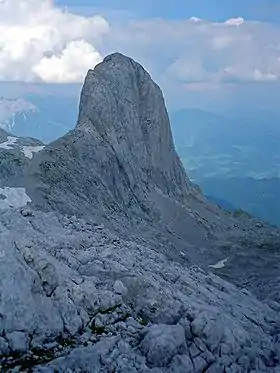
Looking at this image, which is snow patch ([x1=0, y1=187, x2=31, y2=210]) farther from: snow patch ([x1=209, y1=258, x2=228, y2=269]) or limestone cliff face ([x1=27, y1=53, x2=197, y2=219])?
snow patch ([x1=209, y1=258, x2=228, y2=269])

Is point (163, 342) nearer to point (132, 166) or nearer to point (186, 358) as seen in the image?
point (186, 358)

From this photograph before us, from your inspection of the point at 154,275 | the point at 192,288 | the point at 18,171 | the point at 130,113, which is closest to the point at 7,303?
the point at 154,275

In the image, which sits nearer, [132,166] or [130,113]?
[132,166]

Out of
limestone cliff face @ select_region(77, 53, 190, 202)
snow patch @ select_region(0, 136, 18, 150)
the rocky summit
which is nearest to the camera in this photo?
the rocky summit

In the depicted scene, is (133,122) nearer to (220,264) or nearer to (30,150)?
(30,150)

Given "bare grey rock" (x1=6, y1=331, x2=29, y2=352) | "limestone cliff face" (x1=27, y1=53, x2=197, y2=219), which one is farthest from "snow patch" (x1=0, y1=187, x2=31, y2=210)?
"bare grey rock" (x1=6, y1=331, x2=29, y2=352)

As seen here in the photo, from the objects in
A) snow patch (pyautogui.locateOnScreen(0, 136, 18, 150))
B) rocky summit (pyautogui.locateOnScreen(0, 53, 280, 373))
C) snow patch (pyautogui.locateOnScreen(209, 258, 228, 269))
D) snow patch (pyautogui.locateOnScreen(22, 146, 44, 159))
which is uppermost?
snow patch (pyautogui.locateOnScreen(0, 136, 18, 150))
